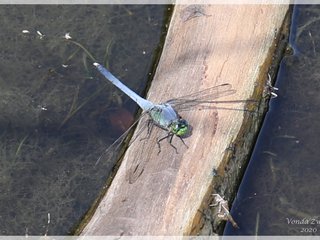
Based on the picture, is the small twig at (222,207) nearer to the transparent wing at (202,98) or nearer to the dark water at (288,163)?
the dark water at (288,163)

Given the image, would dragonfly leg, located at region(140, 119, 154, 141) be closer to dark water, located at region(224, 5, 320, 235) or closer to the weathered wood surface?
the weathered wood surface

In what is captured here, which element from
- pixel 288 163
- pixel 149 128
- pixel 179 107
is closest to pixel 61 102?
pixel 149 128

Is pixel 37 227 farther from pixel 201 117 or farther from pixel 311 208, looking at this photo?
pixel 311 208

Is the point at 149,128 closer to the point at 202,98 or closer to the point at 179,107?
the point at 179,107

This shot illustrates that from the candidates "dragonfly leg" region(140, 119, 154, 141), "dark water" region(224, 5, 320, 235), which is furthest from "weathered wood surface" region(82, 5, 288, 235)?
"dark water" region(224, 5, 320, 235)

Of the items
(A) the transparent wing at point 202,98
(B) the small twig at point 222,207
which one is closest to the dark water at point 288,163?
(B) the small twig at point 222,207
